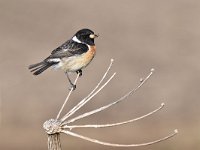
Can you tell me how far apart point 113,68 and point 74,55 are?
1442cm

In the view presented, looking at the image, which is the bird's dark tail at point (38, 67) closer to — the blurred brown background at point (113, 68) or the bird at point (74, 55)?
the bird at point (74, 55)

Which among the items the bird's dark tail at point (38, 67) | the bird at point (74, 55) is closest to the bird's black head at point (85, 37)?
the bird at point (74, 55)

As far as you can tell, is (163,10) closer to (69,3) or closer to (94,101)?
(69,3)

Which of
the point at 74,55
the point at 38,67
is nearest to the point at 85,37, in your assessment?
the point at 74,55

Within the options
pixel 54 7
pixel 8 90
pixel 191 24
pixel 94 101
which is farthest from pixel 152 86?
pixel 54 7

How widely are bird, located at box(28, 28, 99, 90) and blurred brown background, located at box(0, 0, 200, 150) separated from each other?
341 inches

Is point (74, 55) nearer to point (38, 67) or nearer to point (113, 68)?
point (38, 67)

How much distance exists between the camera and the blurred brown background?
18312 mm

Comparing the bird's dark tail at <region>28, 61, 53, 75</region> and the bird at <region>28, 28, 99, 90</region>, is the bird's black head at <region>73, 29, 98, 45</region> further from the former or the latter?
the bird's dark tail at <region>28, 61, 53, 75</region>

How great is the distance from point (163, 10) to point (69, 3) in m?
3.14

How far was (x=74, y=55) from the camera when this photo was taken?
6809 mm

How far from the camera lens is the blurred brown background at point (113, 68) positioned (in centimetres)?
1831

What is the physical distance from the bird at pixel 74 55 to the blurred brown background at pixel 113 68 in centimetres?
866

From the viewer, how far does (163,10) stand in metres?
26.9
